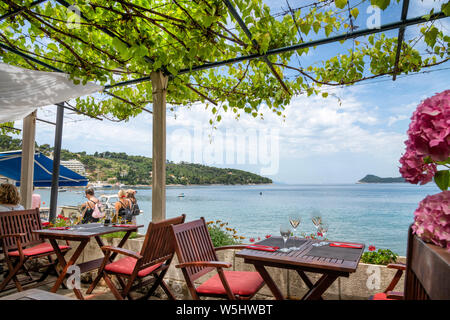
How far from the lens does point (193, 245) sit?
8.82 ft

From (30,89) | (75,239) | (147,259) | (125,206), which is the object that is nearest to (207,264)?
(147,259)

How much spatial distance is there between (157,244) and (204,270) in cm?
50

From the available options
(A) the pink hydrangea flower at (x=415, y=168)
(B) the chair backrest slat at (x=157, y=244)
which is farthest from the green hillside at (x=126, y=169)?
(A) the pink hydrangea flower at (x=415, y=168)

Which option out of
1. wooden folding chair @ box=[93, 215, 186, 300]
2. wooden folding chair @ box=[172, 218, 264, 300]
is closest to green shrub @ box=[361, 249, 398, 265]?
wooden folding chair @ box=[172, 218, 264, 300]

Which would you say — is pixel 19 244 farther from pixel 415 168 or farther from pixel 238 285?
pixel 415 168

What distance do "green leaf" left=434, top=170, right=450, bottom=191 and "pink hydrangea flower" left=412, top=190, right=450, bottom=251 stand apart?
5 centimetres

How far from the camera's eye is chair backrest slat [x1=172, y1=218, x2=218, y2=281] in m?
2.47

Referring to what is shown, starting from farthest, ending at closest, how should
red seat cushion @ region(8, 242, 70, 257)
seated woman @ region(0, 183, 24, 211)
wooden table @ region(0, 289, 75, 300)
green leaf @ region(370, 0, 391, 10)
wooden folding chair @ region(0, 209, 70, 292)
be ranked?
seated woman @ region(0, 183, 24, 211) → red seat cushion @ region(8, 242, 70, 257) → wooden folding chair @ region(0, 209, 70, 292) → green leaf @ region(370, 0, 391, 10) → wooden table @ region(0, 289, 75, 300)

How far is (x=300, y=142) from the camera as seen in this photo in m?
45.1

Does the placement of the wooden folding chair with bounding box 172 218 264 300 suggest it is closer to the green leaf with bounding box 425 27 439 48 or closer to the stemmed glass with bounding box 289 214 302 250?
the stemmed glass with bounding box 289 214 302 250

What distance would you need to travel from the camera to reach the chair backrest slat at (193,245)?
247cm

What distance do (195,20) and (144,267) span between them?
223cm

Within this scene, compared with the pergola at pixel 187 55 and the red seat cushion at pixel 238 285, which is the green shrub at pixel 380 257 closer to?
the red seat cushion at pixel 238 285
